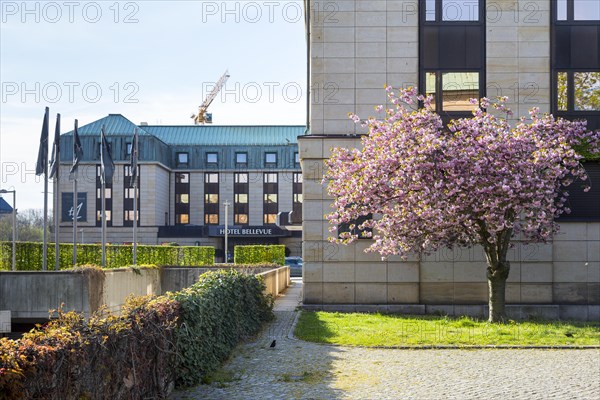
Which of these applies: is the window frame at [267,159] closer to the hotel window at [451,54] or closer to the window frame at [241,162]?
the window frame at [241,162]

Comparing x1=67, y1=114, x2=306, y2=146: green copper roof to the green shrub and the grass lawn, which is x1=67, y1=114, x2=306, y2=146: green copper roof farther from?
the green shrub

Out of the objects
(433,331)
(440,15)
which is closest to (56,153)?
(440,15)

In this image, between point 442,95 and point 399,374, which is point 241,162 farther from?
point 399,374

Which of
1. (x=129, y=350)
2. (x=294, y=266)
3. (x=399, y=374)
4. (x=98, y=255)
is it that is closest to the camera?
(x=129, y=350)

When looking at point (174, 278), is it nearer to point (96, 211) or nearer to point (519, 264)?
point (519, 264)

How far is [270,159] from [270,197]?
15.2ft

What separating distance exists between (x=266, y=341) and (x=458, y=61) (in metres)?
12.2

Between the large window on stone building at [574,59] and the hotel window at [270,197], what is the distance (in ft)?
227

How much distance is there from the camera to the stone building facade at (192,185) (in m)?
87.4

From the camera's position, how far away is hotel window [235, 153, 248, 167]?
310 ft

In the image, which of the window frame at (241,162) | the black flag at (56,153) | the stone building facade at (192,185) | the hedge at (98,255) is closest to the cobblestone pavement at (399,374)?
the black flag at (56,153)

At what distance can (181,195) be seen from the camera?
313 ft

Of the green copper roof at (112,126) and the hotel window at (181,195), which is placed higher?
the green copper roof at (112,126)

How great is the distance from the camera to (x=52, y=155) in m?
32.3
